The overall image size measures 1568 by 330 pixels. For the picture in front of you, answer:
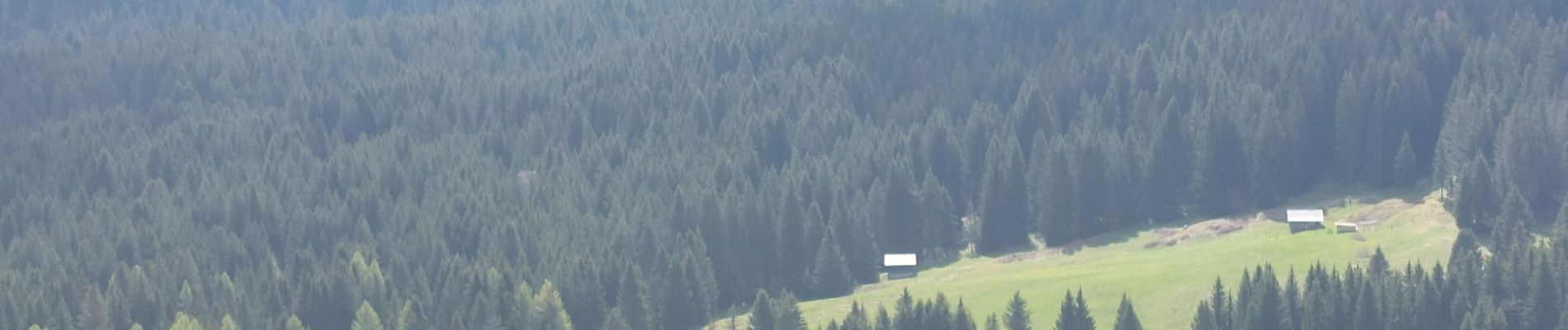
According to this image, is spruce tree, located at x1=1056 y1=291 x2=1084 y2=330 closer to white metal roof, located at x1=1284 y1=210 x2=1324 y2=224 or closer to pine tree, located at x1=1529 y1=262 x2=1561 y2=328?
pine tree, located at x1=1529 y1=262 x2=1561 y2=328

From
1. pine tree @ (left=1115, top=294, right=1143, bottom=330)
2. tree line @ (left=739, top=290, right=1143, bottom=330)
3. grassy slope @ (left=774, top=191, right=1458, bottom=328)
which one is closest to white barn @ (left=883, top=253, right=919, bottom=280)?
grassy slope @ (left=774, top=191, right=1458, bottom=328)

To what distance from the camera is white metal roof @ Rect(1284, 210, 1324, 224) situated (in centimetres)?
15188

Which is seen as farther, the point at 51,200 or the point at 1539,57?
the point at 51,200

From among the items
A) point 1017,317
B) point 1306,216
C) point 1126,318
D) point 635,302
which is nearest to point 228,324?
point 635,302

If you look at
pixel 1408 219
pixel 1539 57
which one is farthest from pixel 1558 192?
pixel 1539 57

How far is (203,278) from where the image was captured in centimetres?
16125

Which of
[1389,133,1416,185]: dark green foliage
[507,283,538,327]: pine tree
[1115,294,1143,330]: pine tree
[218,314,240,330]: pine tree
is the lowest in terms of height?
[1115,294,1143,330]: pine tree

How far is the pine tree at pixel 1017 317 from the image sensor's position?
422 ft

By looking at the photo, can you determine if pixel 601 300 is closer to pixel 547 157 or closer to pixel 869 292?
pixel 869 292

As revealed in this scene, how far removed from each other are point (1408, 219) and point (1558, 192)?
8937 mm

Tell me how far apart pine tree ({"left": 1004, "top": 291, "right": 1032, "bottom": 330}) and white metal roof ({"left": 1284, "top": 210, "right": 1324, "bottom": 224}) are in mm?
29092

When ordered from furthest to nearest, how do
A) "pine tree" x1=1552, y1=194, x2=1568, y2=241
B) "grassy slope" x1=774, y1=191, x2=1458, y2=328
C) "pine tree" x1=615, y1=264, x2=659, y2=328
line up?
"pine tree" x1=615, y1=264, x2=659, y2=328 < "grassy slope" x1=774, y1=191, x2=1458, y2=328 < "pine tree" x1=1552, y1=194, x2=1568, y2=241

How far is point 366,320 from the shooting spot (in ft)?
458

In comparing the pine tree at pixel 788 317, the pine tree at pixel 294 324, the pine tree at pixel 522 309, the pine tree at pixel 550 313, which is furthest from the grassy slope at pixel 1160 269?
the pine tree at pixel 294 324
